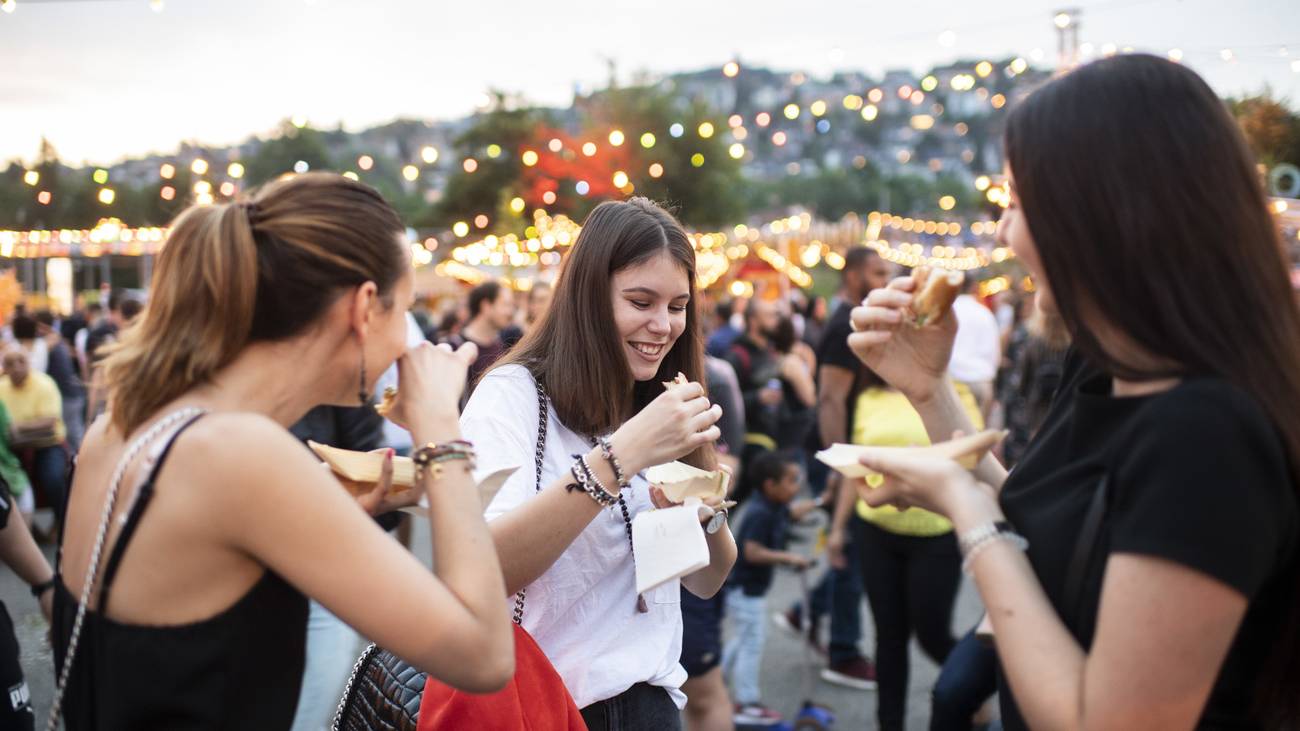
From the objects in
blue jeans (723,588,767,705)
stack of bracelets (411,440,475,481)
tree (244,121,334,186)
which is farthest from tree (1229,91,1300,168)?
tree (244,121,334,186)

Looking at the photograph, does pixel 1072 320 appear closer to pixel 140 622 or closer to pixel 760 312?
pixel 140 622

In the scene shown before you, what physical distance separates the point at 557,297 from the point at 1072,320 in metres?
1.33

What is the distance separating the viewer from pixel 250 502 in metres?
1.43

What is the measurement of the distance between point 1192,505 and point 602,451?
1089 millimetres

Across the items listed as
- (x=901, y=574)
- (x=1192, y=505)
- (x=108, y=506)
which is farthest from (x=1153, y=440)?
(x=901, y=574)

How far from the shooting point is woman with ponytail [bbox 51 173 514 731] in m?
1.46

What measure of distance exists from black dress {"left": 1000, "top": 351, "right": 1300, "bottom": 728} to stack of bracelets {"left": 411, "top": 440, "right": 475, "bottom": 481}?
37.7 inches

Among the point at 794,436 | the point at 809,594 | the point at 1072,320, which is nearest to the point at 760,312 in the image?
the point at 794,436

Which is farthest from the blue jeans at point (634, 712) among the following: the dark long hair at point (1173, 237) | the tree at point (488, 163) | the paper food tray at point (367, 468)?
the tree at point (488, 163)

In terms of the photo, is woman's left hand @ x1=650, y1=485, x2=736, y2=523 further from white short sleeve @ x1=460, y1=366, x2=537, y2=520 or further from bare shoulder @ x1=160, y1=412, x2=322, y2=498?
bare shoulder @ x1=160, y1=412, x2=322, y2=498

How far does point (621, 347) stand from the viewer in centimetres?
242

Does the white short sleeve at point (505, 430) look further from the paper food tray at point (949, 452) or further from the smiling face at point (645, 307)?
the paper food tray at point (949, 452)

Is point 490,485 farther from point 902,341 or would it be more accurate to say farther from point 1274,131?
point 1274,131

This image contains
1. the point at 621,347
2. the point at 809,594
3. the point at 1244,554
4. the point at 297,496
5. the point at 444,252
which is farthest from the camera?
the point at 444,252
